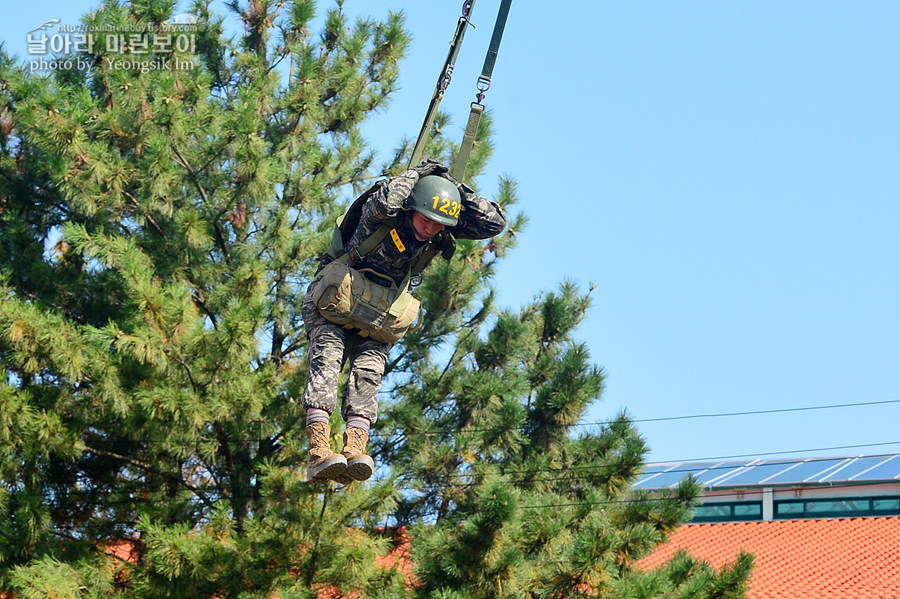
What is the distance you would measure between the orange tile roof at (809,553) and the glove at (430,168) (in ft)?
29.2

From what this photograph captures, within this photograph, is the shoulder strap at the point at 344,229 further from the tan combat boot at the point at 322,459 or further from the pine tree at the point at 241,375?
the pine tree at the point at 241,375

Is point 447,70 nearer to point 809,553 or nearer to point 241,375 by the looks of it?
point 241,375

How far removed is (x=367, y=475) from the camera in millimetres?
7215

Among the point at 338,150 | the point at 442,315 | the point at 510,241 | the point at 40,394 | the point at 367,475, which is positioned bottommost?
the point at 367,475

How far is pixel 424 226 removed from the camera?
23.9ft

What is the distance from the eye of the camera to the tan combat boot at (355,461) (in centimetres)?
712

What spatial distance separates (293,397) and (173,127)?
2977 millimetres

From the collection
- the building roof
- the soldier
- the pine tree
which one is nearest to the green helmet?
the soldier

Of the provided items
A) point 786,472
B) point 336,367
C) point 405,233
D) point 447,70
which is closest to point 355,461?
point 336,367

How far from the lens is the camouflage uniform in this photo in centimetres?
745

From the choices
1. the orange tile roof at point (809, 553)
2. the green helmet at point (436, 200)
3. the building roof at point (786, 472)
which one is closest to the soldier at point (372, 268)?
the green helmet at point (436, 200)

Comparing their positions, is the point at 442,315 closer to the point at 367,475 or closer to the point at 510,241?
the point at 510,241

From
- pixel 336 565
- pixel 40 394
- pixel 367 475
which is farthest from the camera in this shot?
pixel 40 394

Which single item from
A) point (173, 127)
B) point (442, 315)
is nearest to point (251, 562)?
point (442, 315)
